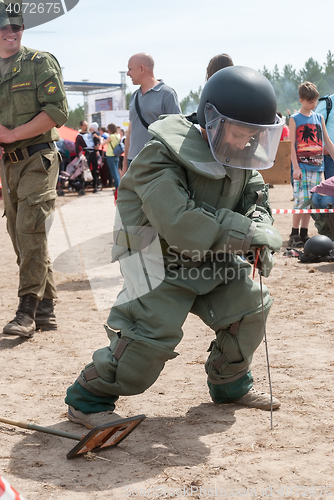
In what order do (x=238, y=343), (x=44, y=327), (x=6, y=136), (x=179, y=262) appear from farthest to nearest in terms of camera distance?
(x=44, y=327) < (x=6, y=136) < (x=238, y=343) < (x=179, y=262)

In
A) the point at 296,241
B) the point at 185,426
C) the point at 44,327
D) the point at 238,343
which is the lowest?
the point at 296,241

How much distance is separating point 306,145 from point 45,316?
411 cm

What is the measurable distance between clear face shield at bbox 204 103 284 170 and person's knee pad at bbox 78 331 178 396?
0.87 m

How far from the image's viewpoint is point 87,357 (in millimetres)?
3791

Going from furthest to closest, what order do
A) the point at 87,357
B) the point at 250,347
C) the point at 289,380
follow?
the point at 87,357, the point at 289,380, the point at 250,347

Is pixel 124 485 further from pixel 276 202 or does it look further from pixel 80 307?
pixel 276 202

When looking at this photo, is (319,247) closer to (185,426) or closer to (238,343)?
(238,343)

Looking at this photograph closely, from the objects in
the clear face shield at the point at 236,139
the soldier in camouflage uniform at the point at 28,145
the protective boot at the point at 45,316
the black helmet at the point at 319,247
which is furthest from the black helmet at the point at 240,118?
the black helmet at the point at 319,247

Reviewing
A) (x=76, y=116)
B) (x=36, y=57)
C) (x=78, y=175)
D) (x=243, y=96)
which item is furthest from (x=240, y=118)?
(x=76, y=116)

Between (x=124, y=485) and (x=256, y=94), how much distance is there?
1.68 metres

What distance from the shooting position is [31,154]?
4.04 metres

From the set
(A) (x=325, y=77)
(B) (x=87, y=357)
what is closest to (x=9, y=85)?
(B) (x=87, y=357)

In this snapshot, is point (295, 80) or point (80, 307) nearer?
point (80, 307)

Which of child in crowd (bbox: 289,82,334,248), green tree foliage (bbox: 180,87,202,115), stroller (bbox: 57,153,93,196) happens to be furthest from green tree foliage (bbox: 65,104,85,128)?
child in crowd (bbox: 289,82,334,248)
